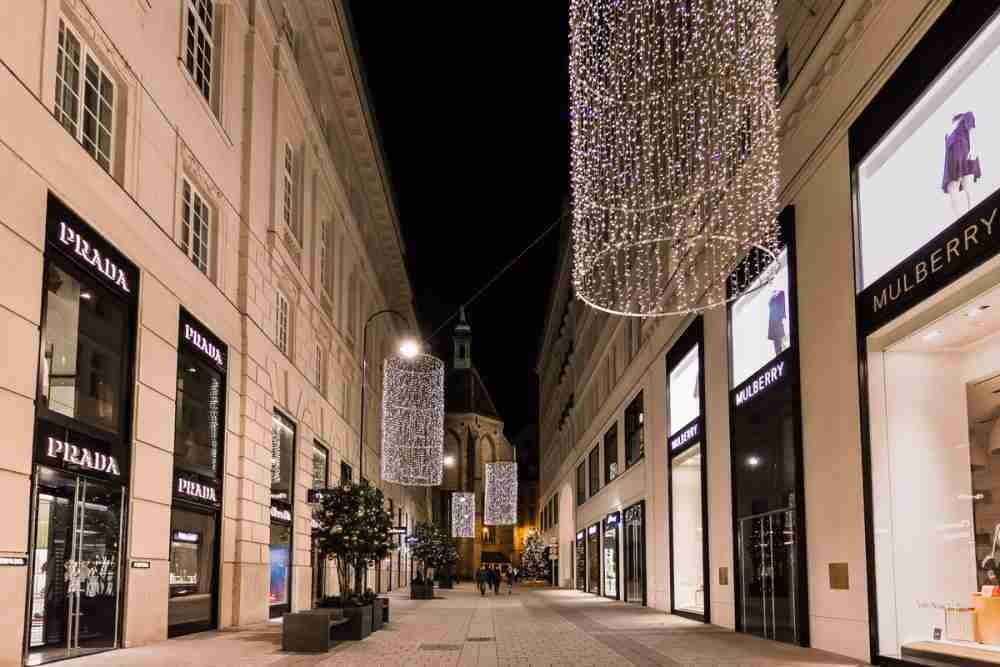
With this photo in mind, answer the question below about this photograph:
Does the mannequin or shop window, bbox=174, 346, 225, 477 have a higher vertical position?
the mannequin

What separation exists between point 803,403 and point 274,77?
14208 millimetres

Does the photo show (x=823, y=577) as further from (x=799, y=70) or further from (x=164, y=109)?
(x=164, y=109)

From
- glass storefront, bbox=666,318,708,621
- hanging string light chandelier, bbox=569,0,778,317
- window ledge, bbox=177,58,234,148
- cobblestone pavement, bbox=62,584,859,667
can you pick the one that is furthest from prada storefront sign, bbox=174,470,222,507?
glass storefront, bbox=666,318,708,621

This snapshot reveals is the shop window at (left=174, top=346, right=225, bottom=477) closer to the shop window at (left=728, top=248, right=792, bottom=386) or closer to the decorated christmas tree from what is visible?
the shop window at (left=728, top=248, right=792, bottom=386)

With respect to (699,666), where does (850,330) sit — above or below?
above

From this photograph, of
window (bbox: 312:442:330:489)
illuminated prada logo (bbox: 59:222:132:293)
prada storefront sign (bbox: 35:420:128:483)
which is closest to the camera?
prada storefront sign (bbox: 35:420:128:483)

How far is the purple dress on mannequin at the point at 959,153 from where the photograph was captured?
11.3 meters

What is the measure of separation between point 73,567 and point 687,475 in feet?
55.6

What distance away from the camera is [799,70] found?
16.6 m

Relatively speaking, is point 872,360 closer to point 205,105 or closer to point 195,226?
point 195,226

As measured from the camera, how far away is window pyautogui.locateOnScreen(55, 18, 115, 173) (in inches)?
528

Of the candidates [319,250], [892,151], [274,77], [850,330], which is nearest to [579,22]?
[892,151]

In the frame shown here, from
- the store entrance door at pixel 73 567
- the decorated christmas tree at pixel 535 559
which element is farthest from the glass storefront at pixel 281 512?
the decorated christmas tree at pixel 535 559

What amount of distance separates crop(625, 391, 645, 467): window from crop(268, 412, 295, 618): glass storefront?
11.6m
